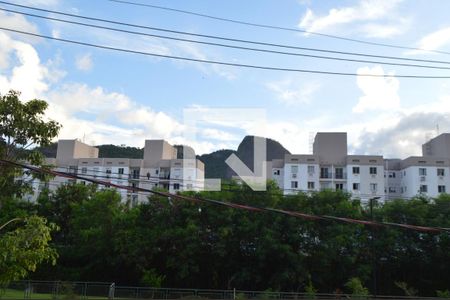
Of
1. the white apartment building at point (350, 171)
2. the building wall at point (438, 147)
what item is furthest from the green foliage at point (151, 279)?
the building wall at point (438, 147)

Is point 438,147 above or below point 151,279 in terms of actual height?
above

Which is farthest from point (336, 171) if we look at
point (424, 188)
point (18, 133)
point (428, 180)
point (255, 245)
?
point (18, 133)

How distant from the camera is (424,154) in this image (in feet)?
232

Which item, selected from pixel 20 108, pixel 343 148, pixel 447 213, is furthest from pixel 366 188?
pixel 20 108

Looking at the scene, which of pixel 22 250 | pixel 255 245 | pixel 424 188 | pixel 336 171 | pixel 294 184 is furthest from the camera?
pixel 336 171

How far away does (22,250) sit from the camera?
8.70 meters

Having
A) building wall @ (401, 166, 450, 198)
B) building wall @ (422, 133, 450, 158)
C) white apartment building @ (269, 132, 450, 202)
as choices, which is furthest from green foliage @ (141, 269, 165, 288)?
building wall @ (422, 133, 450, 158)

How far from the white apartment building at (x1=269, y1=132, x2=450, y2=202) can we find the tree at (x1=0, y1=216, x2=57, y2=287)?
177 feet

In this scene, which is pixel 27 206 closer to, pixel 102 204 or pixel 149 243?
pixel 102 204

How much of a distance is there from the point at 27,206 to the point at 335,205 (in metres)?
28.6

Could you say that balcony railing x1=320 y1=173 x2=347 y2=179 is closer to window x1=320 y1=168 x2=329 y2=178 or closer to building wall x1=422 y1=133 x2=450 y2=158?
window x1=320 y1=168 x2=329 y2=178

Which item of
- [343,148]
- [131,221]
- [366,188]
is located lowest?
[131,221]

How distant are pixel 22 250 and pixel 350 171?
191ft

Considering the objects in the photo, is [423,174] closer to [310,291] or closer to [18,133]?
[310,291]
